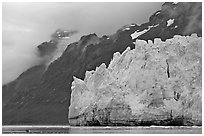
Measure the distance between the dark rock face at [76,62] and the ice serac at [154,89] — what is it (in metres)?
46.9

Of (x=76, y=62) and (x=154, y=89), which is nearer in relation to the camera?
(x=154, y=89)

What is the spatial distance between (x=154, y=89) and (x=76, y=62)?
74.6 meters

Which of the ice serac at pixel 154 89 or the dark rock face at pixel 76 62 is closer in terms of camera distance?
the ice serac at pixel 154 89

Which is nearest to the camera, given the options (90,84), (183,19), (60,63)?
(90,84)

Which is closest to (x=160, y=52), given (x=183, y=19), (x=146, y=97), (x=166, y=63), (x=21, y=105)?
(x=166, y=63)

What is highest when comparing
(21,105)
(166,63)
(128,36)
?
(128,36)

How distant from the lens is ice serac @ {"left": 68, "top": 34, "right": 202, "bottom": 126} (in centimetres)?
4094

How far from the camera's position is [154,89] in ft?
138

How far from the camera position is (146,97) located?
41.9 meters

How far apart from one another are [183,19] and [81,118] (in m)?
58.1

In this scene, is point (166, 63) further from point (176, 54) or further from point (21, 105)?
point (21, 105)

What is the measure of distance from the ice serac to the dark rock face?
46.9m

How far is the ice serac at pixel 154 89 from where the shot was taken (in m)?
40.9

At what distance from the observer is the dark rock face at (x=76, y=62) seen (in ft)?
325
